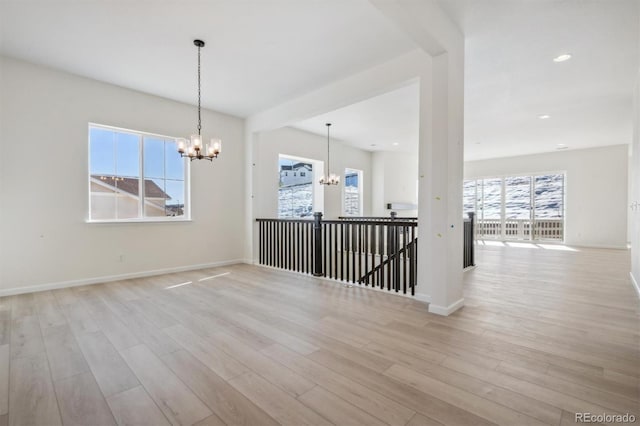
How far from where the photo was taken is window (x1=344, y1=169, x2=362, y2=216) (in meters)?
8.96

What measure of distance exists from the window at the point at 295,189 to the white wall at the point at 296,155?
0.88 ft

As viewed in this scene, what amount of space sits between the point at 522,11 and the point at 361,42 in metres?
1.56

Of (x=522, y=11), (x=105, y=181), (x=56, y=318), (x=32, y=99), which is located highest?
(x=522, y=11)

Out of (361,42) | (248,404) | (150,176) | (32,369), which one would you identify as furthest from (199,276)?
(361,42)

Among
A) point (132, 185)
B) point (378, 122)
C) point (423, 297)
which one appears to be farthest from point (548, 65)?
point (132, 185)

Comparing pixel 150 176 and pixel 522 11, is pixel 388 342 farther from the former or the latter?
pixel 150 176

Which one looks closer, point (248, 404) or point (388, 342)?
point (248, 404)

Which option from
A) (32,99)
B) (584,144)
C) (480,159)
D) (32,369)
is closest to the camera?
(32,369)

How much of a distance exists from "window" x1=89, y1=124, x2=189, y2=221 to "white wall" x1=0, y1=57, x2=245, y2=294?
16 centimetres

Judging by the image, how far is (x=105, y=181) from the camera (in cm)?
445

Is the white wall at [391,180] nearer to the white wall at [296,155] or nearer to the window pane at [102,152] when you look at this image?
the white wall at [296,155]

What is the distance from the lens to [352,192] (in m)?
9.23

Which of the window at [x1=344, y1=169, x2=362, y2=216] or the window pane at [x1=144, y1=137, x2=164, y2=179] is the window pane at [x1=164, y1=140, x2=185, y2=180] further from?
the window at [x1=344, y1=169, x2=362, y2=216]

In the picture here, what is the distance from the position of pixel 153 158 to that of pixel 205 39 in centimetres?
253
